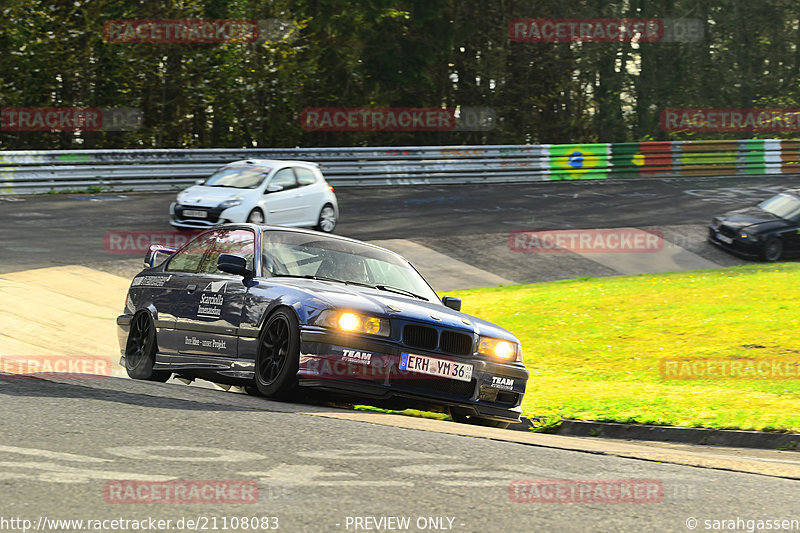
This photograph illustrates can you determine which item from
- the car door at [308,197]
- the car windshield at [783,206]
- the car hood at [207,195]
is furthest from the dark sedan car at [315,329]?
the car windshield at [783,206]

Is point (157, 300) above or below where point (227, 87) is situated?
below

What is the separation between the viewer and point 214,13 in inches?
1421

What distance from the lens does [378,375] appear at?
7.98m

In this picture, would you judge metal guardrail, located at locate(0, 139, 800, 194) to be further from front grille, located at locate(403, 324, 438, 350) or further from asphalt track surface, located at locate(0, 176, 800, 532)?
front grille, located at locate(403, 324, 438, 350)

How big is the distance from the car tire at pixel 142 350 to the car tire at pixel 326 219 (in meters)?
13.2

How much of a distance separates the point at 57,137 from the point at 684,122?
25.9 metres

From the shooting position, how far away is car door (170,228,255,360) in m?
8.77

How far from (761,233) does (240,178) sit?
11.5 meters

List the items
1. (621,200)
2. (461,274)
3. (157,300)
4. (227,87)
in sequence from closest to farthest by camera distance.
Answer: (157,300) → (461,274) → (621,200) → (227,87)

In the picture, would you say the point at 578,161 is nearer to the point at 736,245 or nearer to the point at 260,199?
the point at 736,245

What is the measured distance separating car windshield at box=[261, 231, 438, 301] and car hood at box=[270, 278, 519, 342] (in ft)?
0.87

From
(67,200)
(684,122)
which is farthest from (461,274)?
(684,122)

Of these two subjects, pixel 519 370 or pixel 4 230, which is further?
pixel 4 230

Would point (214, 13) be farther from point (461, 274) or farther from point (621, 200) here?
point (461, 274)
